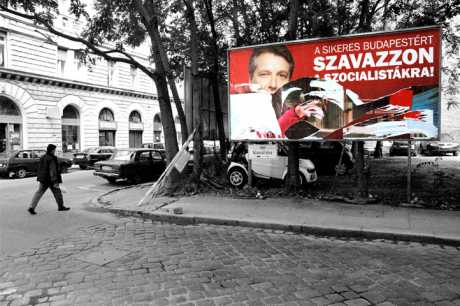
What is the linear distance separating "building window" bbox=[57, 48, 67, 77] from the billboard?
2182cm

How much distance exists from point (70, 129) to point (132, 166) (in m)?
16.3

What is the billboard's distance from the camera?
8242mm

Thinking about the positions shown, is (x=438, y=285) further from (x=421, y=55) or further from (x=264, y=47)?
(x=264, y=47)

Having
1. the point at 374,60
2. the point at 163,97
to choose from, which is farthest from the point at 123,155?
the point at 374,60

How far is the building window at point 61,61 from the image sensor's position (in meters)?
27.1

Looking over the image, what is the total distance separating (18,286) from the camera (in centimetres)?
426

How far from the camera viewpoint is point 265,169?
464 inches

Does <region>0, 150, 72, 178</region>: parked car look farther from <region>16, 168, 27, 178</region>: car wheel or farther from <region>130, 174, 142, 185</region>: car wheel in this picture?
<region>130, 174, 142, 185</region>: car wheel

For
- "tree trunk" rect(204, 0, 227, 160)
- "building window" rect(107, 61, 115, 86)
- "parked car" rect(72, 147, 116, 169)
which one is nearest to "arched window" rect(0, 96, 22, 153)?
"parked car" rect(72, 147, 116, 169)

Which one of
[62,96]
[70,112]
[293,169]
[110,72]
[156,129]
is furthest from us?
[156,129]

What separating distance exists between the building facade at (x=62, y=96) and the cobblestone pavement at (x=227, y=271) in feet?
51.5

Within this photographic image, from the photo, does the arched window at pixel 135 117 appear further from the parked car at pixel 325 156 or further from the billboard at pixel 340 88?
the billboard at pixel 340 88

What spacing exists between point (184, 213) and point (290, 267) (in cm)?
388

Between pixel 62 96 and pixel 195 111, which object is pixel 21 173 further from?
pixel 195 111
